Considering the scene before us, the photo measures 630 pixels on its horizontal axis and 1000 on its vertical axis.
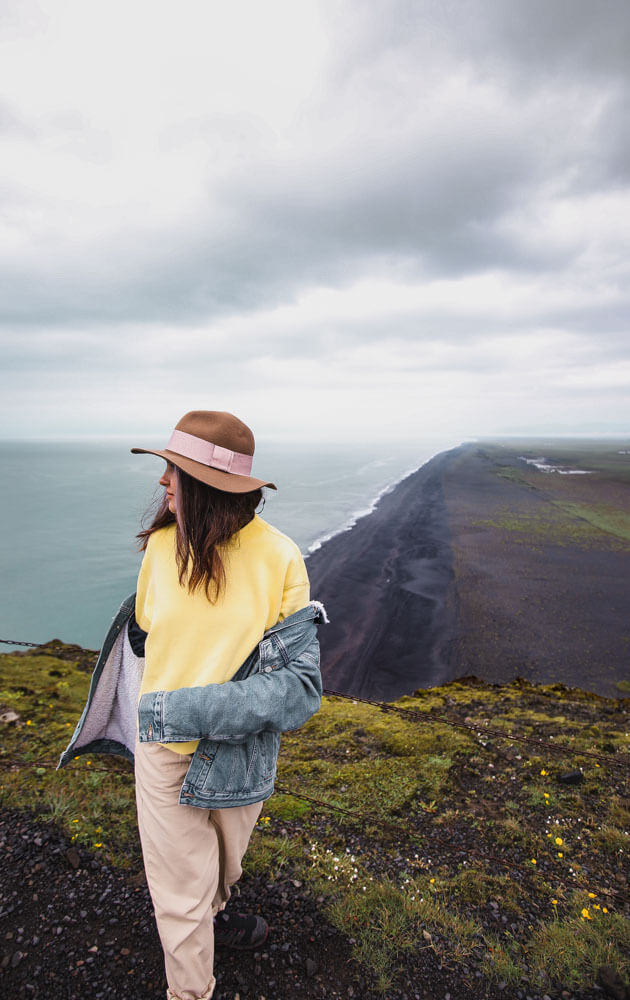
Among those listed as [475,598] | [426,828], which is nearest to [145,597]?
[426,828]

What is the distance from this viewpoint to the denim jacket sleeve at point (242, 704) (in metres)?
1.71

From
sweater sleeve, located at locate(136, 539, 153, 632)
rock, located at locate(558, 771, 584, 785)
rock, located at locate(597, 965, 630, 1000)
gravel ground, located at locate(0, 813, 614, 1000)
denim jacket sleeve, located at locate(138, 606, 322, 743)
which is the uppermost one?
sweater sleeve, located at locate(136, 539, 153, 632)

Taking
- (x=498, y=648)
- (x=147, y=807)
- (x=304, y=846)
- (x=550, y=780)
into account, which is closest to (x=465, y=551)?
(x=498, y=648)

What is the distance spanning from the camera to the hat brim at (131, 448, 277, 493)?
69.3 inches

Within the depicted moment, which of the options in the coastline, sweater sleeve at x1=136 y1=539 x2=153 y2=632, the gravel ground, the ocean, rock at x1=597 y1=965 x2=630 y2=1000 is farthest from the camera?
the ocean

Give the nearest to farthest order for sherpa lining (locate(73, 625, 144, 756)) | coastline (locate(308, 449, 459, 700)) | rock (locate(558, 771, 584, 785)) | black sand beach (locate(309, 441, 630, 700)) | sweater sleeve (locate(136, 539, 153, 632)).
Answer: sweater sleeve (locate(136, 539, 153, 632))
sherpa lining (locate(73, 625, 144, 756))
rock (locate(558, 771, 584, 785))
coastline (locate(308, 449, 459, 700))
black sand beach (locate(309, 441, 630, 700))

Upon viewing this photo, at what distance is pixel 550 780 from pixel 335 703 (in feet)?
11.4

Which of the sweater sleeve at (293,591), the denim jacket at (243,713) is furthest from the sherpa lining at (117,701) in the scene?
the sweater sleeve at (293,591)

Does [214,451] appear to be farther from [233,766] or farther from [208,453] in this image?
[233,766]

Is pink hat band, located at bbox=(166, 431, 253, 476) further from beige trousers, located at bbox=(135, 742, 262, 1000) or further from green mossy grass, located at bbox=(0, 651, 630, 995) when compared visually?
green mossy grass, located at bbox=(0, 651, 630, 995)

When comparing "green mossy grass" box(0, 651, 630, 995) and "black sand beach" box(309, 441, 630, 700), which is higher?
"green mossy grass" box(0, 651, 630, 995)

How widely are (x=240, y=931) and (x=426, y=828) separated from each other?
2040 millimetres

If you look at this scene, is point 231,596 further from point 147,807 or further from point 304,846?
point 304,846

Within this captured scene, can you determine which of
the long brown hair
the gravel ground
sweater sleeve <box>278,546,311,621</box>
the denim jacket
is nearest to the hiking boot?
the gravel ground
